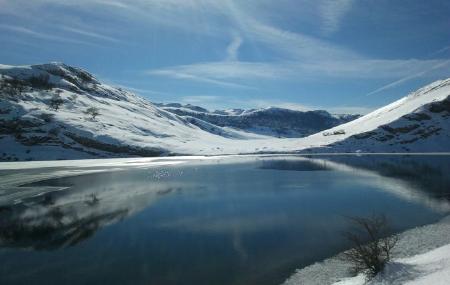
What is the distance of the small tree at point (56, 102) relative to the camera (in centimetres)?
15762

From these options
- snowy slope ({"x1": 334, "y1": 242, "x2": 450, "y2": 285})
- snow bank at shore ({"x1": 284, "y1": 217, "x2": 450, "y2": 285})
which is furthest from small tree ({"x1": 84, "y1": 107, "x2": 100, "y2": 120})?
snowy slope ({"x1": 334, "y1": 242, "x2": 450, "y2": 285})

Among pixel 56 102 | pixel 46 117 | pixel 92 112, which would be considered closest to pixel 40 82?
pixel 56 102

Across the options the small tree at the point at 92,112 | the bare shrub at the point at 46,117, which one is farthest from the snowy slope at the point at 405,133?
the bare shrub at the point at 46,117

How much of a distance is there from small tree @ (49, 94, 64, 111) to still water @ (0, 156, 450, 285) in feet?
389

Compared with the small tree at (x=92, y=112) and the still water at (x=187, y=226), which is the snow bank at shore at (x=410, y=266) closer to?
the still water at (x=187, y=226)

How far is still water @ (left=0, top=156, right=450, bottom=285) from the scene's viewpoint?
18.4 metres

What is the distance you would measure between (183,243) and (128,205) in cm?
1460

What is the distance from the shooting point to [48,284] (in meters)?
16.9

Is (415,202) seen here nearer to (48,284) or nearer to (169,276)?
(169,276)

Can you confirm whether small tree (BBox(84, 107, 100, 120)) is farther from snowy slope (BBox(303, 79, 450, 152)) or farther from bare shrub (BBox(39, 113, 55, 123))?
snowy slope (BBox(303, 79, 450, 152))

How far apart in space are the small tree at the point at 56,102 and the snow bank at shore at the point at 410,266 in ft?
509

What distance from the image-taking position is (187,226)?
90.3 feet

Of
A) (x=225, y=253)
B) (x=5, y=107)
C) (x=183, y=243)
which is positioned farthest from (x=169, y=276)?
(x=5, y=107)

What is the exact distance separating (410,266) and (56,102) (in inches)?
6722
